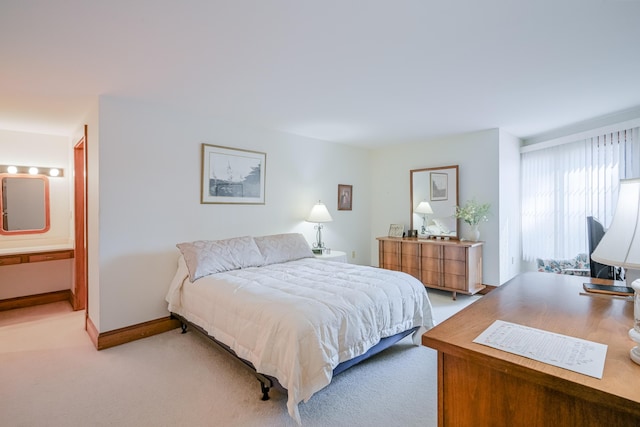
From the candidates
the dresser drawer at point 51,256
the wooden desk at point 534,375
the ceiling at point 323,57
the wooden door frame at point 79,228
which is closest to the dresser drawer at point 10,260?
the dresser drawer at point 51,256

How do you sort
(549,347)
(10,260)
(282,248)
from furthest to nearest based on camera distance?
(282,248) < (10,260) < (549,347)

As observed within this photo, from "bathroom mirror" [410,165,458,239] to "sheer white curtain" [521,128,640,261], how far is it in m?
1.20

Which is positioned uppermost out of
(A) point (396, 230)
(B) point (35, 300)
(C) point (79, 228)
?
(C) point (79, 228)

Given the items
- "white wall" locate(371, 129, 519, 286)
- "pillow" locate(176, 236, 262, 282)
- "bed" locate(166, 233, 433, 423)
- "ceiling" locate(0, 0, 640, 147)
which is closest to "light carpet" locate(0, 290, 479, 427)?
"bed" locate(166, 233, 433, 423)

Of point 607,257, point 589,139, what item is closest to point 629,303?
point 607,257

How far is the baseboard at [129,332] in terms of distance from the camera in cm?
296

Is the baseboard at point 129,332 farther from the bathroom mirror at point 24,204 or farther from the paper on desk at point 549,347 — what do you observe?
the paper on desk at point 549,347

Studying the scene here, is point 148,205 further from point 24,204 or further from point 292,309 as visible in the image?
point 24,204

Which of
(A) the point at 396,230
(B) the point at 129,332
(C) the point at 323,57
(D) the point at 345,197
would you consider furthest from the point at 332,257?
(C) the point at 323,57

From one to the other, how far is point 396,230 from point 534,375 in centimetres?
464

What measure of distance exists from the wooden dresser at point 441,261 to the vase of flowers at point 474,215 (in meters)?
0.20

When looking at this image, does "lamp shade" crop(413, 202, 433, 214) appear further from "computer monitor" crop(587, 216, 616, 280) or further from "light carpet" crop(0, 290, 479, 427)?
"computer monitor" crop(587, 216, 616, 280)

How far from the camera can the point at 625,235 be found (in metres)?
1.08

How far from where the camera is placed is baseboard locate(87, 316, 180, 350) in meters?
2.96
